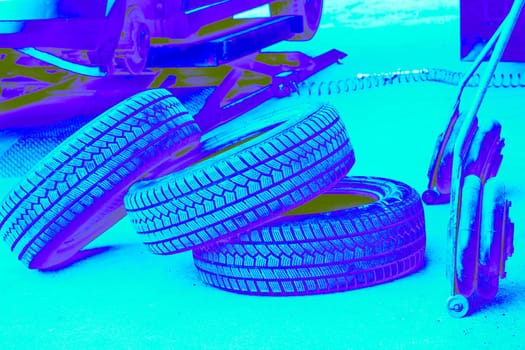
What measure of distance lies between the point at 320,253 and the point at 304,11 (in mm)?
4527

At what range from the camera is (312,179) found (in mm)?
2066

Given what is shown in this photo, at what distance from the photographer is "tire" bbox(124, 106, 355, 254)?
6.47 ft

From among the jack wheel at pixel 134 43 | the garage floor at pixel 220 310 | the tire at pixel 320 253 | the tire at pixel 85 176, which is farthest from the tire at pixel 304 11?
the tire at pixel 320 253

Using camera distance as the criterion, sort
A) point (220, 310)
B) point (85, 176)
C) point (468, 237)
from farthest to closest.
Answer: point (85, 176) < point (220, 310) < point (468, 237)

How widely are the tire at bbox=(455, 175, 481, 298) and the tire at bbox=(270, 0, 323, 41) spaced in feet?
15.0

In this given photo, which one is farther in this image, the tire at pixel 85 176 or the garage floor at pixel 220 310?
the tire at pixel 85 176

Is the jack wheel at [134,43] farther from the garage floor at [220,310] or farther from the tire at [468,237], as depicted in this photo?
the tire at [468,237]

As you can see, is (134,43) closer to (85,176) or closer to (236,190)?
(85,176)

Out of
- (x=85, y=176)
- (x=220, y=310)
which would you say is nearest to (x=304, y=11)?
(x=85, y=176)

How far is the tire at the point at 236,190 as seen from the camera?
1973 millimetres

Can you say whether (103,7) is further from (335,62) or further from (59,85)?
(335,62)

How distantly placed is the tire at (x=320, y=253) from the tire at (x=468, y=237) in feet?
1.00

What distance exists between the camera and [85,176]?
225 centimetres

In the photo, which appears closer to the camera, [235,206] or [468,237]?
[468,237]
